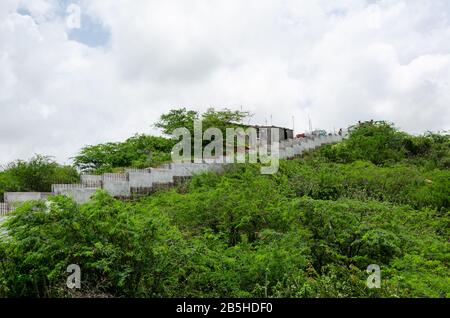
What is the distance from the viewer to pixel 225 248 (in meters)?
11.6

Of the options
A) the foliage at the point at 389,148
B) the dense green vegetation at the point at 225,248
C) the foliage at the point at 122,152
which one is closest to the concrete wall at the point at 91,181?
the dense green vegetation at the point at 225,248

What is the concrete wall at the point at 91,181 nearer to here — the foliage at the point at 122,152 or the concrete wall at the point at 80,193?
the concrete wall at the point at 80,193

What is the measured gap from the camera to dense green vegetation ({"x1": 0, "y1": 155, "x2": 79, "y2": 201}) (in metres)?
17.4

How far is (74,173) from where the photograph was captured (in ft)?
64.9

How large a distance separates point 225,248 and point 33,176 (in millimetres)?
8967

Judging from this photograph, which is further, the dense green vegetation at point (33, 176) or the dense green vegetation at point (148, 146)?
the dense green vegetation at point (148, 146)

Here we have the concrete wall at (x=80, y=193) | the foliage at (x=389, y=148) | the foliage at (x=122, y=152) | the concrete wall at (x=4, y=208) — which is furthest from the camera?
the foliage at (x=122, y=152)

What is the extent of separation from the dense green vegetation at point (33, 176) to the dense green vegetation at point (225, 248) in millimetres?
3683

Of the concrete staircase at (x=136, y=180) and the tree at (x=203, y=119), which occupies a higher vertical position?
the tree at (x=203, y=119)

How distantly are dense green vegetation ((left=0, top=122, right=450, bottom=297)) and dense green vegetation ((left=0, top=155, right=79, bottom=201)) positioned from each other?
12.1 feet

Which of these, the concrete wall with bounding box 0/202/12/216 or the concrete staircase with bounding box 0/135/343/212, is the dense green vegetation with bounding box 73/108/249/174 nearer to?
the concrete staircase with bounding box 0/135/343/212

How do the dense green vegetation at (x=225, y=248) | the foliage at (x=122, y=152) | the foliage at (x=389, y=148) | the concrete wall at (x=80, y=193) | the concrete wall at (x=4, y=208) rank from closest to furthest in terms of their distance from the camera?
the dense green vegetation at (x=225, y=248), the concrete wall at (x=4, y=208), the concrete wall at (x=80, y=193), the foliage at (x=389, y=148), the foliage at (x=122, y=152)

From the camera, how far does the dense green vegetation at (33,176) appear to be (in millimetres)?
17438
